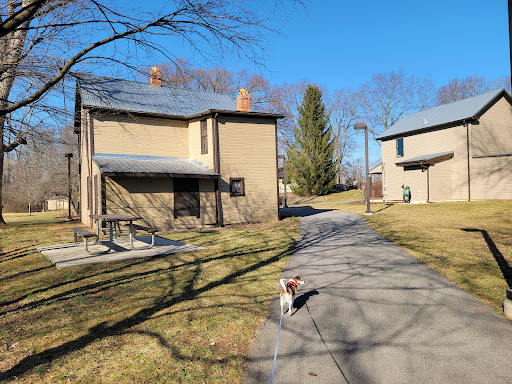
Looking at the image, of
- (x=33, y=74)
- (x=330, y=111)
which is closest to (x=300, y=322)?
(x=33, y=74)

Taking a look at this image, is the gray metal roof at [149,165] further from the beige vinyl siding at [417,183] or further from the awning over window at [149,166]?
the beige vinyl siding at [417,183]

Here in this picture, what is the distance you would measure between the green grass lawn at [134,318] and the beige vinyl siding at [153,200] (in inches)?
247

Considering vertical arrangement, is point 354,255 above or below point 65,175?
below

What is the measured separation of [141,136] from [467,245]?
14.5 m

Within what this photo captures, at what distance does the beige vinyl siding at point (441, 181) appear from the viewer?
24750 millimetres

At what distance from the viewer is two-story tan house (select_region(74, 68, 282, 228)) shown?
48.6ft

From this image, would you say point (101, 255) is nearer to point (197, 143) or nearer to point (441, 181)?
point (197, 143)

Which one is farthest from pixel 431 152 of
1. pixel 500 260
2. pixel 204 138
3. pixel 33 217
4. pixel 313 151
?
pixel 33 217

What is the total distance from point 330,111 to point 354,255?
142 ft

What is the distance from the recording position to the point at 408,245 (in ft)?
31.0

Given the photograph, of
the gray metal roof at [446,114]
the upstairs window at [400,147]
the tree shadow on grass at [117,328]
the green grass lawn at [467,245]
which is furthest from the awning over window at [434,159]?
the tree shadow on grass at [117,328]

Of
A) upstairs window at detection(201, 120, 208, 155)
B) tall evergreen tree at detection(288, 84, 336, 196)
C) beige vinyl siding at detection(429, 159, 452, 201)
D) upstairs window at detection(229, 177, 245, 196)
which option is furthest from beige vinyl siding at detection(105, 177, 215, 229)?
tall evergreen tree at detection(288, 84, 336, 196)

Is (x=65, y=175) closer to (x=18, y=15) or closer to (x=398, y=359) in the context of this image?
(x=18, y=15)

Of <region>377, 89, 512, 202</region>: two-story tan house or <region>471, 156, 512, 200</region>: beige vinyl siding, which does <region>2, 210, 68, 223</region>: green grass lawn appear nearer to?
<region>377, 89, 512, 202</region>: two-story tan house
